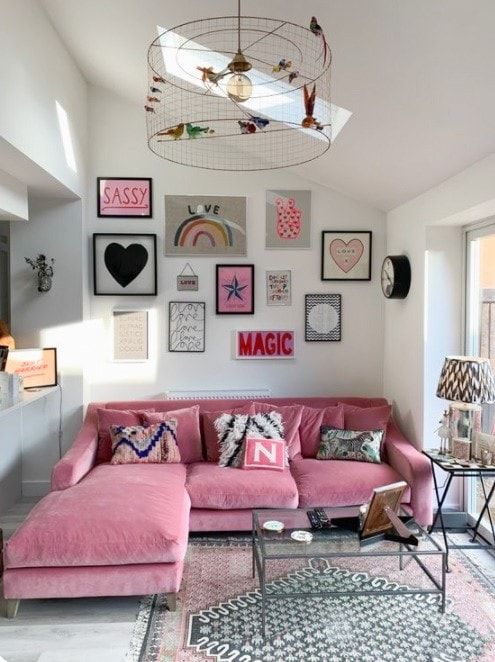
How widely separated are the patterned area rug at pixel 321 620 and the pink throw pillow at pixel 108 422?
3.66 ft

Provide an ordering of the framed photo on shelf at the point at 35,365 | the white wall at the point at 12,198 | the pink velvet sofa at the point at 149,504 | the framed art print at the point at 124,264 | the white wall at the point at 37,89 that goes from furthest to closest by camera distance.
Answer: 1. the framed art print at the point at 124,264
2. the framed photo on shelf at the point at 35,365
3. the white wall at the point at 12,198
4. the white wall at the point at 37,89
5. the pink velvet sofa at the point at 149,504

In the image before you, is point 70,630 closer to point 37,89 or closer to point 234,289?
point 234,289

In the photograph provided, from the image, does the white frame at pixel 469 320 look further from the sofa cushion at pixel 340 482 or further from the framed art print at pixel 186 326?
the framed art print at pixel 186 326

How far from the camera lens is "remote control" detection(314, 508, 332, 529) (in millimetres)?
2609

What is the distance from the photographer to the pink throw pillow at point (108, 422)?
359 cm

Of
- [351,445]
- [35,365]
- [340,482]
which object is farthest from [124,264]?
[340,482]

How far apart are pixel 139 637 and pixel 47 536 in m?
0.62

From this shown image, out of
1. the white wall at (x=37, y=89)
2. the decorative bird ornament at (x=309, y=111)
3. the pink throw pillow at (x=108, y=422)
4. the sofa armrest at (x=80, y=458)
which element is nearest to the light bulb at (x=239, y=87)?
the decorative bird ornament at (x=309, y=111)

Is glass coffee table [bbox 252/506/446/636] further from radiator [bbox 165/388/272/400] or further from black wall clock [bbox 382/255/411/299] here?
black wall clock [bbox 382/255/411/299]

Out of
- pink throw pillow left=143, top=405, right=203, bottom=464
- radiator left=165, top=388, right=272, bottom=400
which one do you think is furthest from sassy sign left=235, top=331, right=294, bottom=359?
pink throw pillow left=143, top=405, right=203, bottom=464

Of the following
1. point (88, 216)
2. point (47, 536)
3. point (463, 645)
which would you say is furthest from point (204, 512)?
Answer: point (88, 216)

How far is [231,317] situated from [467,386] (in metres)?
1.92

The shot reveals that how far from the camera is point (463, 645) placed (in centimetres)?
221

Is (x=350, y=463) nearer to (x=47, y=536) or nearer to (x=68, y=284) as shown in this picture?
(x=47, y=536)
